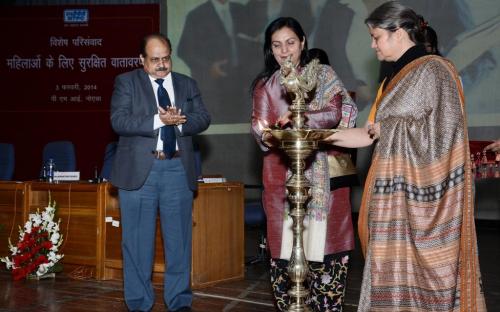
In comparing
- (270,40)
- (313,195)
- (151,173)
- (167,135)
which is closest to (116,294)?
(151,173)

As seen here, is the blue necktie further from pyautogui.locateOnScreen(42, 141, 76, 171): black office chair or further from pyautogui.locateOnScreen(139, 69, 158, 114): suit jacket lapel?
pyautogui.locateOnScreen(42, 141, 76, 171): black office chair

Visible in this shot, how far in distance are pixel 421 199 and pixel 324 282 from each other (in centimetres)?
79

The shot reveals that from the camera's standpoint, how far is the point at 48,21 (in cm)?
844

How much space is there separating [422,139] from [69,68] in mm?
6986

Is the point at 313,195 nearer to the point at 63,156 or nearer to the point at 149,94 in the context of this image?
the point at 149,94

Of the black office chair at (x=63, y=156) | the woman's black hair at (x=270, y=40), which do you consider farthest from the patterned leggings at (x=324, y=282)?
the black office chair at (x=63, y=156)

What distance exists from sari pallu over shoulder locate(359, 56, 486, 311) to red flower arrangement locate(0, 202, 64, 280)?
120 inches

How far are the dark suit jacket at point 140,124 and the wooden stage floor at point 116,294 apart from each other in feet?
2.62

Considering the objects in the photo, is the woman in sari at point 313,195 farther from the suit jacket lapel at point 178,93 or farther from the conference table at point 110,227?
the conference table at point 110,227

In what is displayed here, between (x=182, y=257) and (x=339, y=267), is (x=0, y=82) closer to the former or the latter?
(x=182, y=257)

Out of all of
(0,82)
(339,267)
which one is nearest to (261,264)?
(339,267)

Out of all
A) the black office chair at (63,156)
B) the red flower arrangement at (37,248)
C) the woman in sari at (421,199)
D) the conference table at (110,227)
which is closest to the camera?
the woman in sari at (421,199)

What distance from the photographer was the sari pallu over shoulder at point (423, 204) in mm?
2117

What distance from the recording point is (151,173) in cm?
339
